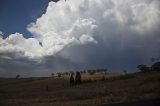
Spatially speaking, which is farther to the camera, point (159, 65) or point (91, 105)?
point (159, 65)

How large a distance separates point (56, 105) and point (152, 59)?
4166 inches

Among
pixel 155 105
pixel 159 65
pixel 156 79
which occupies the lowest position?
pixel 155 105

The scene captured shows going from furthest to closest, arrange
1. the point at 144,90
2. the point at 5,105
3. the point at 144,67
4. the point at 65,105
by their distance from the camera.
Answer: the point at 144,67 → the point at 144,90 → the point at 5,105 → the point at 65,105

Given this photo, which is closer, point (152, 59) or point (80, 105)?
point (80, 105)

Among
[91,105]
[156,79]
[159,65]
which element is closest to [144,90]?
[156,79]

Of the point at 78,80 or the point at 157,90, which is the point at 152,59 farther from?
the point at 157,90

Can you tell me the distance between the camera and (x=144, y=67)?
14400 cm

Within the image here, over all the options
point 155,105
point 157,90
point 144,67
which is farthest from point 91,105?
point 144,67

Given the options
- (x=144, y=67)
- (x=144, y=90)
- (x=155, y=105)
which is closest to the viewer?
(x=155, y=105)

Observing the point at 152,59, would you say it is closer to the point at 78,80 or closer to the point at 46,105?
the point at 78,80

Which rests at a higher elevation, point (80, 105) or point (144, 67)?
point (144, 67)

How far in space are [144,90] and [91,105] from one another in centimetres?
2387

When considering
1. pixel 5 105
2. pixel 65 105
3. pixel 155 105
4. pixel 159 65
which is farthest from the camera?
pixel 159 65

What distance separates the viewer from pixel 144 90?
68688mm
